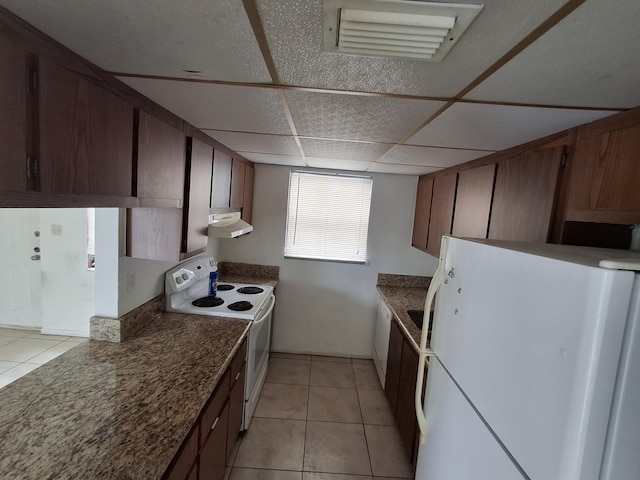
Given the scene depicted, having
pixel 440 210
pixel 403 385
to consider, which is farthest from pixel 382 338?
pixel 440 210

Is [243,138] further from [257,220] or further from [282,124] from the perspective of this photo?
→ [257,220]

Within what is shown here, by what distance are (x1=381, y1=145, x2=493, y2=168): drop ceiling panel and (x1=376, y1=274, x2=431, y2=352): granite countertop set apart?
4.22 feet

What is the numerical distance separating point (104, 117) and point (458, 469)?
1.79 meters

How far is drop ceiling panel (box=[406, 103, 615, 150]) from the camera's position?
45.4 inches

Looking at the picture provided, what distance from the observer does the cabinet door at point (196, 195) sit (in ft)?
5.82

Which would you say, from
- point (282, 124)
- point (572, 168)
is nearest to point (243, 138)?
point (282, 124)

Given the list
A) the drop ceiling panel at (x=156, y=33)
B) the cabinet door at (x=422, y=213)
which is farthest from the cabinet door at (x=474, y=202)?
the drop ceiling panel at (x=156, y=33)

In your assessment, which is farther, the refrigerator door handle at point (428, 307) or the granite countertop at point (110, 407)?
the refrigerator door handle at point (428, 307)

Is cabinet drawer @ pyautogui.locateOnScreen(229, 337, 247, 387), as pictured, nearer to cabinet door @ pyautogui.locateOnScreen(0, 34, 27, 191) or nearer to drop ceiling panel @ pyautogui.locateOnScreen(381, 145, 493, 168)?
cabinet door @ pyautogui.locateOnScreen(0, 34, 27, 191)

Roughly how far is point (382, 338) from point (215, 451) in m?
1.95

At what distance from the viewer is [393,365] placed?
2.62 m

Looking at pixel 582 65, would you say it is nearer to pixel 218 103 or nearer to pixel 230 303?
pixel 218 103

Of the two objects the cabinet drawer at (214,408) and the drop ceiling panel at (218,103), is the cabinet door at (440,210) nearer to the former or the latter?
the drop ceiling panel at (218,103)

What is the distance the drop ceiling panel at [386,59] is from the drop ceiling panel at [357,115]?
0.10 meters
